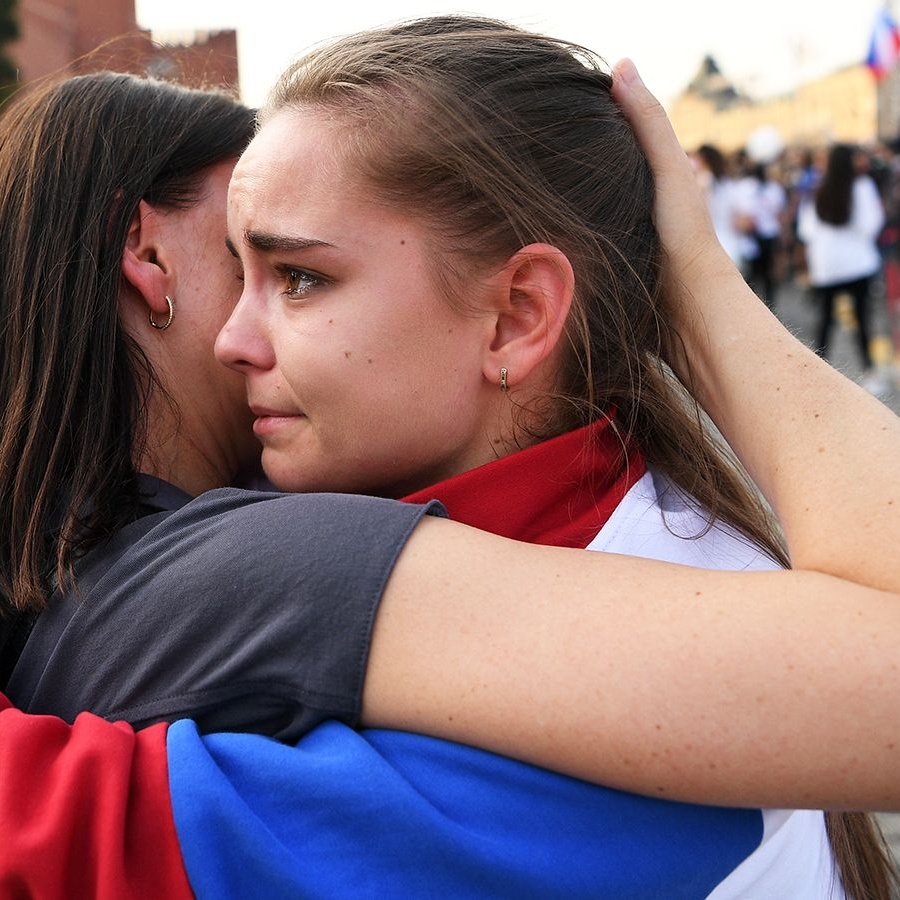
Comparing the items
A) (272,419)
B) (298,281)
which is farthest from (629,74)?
(272,419)

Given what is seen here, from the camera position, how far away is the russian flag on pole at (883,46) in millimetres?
19125

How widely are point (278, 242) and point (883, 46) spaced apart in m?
19.8

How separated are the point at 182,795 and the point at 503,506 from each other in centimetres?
58

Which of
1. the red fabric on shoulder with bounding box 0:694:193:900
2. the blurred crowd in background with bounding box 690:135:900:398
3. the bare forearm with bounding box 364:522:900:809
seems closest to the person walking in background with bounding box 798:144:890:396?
the blurred crowd in background with bounding box 690:135:900:398

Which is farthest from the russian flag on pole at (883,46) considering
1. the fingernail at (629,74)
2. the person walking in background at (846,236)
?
the fingernail at (629,74)

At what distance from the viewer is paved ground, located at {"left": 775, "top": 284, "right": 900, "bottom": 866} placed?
7645mm

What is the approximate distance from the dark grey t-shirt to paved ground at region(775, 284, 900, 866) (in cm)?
328

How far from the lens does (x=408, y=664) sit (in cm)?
134

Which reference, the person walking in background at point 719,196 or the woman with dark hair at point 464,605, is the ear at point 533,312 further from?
the person walking in background at point 719,196

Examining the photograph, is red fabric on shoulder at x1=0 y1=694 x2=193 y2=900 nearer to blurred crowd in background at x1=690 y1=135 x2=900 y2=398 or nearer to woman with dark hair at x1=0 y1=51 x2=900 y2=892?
woman with dark hair at x1=0 y1=51 x2=900 y2=892

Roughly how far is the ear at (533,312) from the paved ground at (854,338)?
2.99 m

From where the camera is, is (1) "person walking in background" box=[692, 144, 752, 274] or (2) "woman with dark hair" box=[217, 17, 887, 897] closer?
(2) "woman with dark hair" box=[217, 17, 887, 897]

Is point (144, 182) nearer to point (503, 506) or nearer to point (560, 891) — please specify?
point (503, 506)

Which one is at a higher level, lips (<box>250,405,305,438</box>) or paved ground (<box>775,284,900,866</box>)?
lips (<box>250,405,305,438</box>)
